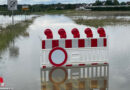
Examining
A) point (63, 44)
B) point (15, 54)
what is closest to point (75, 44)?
point (63, 44)

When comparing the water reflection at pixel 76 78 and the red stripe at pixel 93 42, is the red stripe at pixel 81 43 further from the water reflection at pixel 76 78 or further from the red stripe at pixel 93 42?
the water reflection at pixel 76 78

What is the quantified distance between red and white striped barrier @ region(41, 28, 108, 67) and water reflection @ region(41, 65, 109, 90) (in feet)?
0.91

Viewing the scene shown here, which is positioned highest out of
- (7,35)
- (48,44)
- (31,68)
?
(7,35)

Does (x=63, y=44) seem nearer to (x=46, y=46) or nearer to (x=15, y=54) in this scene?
(x=46, y=46)

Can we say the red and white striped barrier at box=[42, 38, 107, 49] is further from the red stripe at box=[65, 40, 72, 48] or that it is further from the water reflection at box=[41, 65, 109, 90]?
the water reflection at box=[41, 65, 109, 90]

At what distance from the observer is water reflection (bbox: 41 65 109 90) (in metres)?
6.20

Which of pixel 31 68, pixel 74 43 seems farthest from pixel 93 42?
pixel 31 68

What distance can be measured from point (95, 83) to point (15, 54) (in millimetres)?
4753

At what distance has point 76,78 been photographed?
6.93 metres

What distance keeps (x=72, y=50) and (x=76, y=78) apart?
151cm

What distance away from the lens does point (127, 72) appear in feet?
24.9

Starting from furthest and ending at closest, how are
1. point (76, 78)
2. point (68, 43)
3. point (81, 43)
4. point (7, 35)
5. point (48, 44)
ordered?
point (7, 35), point (81, 43), point (68, 43), point (48, 44), point (76, 78)

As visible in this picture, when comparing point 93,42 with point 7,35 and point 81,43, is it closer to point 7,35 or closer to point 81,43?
point 81,43

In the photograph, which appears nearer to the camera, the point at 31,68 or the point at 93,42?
the point at 31,68
